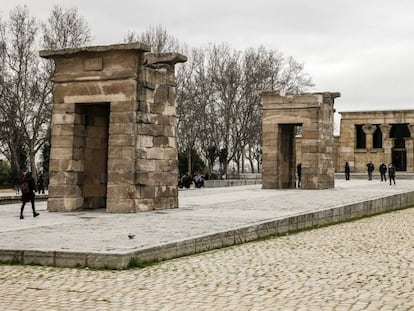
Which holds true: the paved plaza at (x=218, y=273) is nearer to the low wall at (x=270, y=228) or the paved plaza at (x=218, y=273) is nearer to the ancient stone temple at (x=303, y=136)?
the low wall at (x=270, y=228)

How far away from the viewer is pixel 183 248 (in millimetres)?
11242

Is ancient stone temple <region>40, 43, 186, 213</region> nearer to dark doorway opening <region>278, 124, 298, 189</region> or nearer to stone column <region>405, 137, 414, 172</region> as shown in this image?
dark doorway opening <region>278, 124, 298, 189</region>

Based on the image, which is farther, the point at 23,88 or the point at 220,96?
the point at 220,96

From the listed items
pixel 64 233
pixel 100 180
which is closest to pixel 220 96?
pixel 100 180

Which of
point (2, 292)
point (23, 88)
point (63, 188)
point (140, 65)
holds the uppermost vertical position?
point (23, 88)

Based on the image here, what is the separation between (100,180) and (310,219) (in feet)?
20.7

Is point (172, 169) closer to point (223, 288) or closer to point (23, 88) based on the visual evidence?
point (223, 288)

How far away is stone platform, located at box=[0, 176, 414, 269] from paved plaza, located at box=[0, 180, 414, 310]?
0.05 metres

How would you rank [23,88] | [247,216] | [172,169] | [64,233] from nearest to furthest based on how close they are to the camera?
[64,233]
[247,216]
[172,169]
[23,88]

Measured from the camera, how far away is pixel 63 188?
17922 millimetres

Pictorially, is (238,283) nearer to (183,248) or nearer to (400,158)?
(183,248)

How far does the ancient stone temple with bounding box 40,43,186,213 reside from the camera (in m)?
17.4

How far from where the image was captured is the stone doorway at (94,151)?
18.6 m

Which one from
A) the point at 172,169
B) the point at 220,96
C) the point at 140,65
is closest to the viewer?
the point at 140,65
